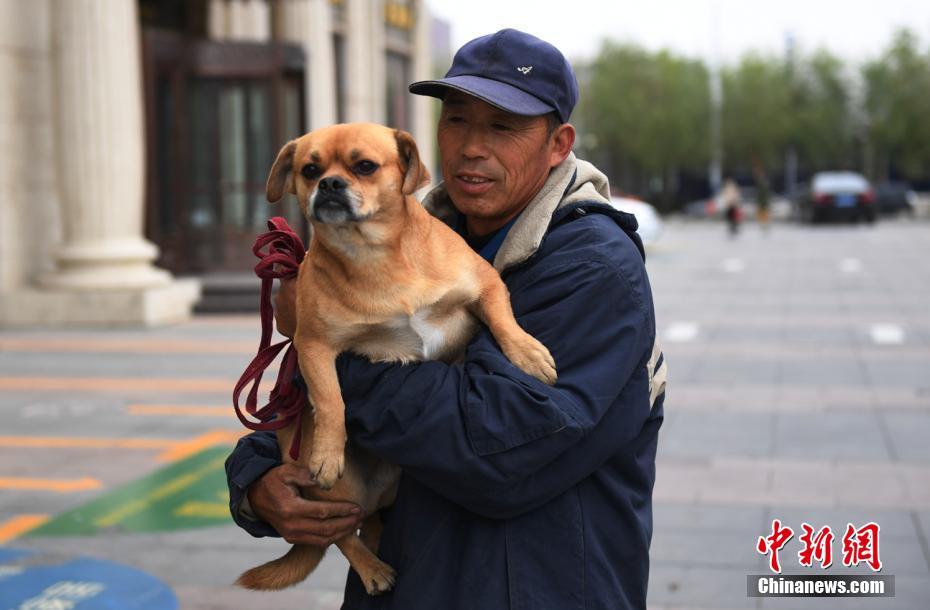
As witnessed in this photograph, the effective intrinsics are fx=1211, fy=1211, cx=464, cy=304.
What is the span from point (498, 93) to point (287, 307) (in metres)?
0.75

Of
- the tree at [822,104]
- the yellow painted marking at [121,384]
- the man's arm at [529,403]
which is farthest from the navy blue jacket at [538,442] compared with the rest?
the tree at [822,104]

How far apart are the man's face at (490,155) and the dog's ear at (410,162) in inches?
3.0

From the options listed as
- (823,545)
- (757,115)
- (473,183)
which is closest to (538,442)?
(473,183)

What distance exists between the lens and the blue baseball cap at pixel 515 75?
95.4 inches

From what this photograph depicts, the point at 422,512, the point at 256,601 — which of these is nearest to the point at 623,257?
the point at 422,512

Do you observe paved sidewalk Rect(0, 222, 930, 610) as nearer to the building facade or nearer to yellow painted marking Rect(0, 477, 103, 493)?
yellow painted marking Rect(0, 477, 103, 493)

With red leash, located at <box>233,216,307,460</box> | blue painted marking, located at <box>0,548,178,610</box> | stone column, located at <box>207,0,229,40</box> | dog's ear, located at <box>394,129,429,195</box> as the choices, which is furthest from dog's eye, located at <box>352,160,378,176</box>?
stone column, located at <box>207,0,229,40</box>

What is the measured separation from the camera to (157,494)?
7.11 meters

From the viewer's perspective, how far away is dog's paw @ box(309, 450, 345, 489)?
2.50 metres

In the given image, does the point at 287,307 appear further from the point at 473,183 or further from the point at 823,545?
the point at 823,545

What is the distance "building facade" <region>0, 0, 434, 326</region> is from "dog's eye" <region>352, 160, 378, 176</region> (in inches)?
494

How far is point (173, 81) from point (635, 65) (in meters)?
39.5

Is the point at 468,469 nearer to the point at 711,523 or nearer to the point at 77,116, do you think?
the point at 711,523

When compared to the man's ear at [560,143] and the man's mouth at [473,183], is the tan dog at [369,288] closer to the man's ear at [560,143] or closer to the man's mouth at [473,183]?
the man's mouth at [473,183]
